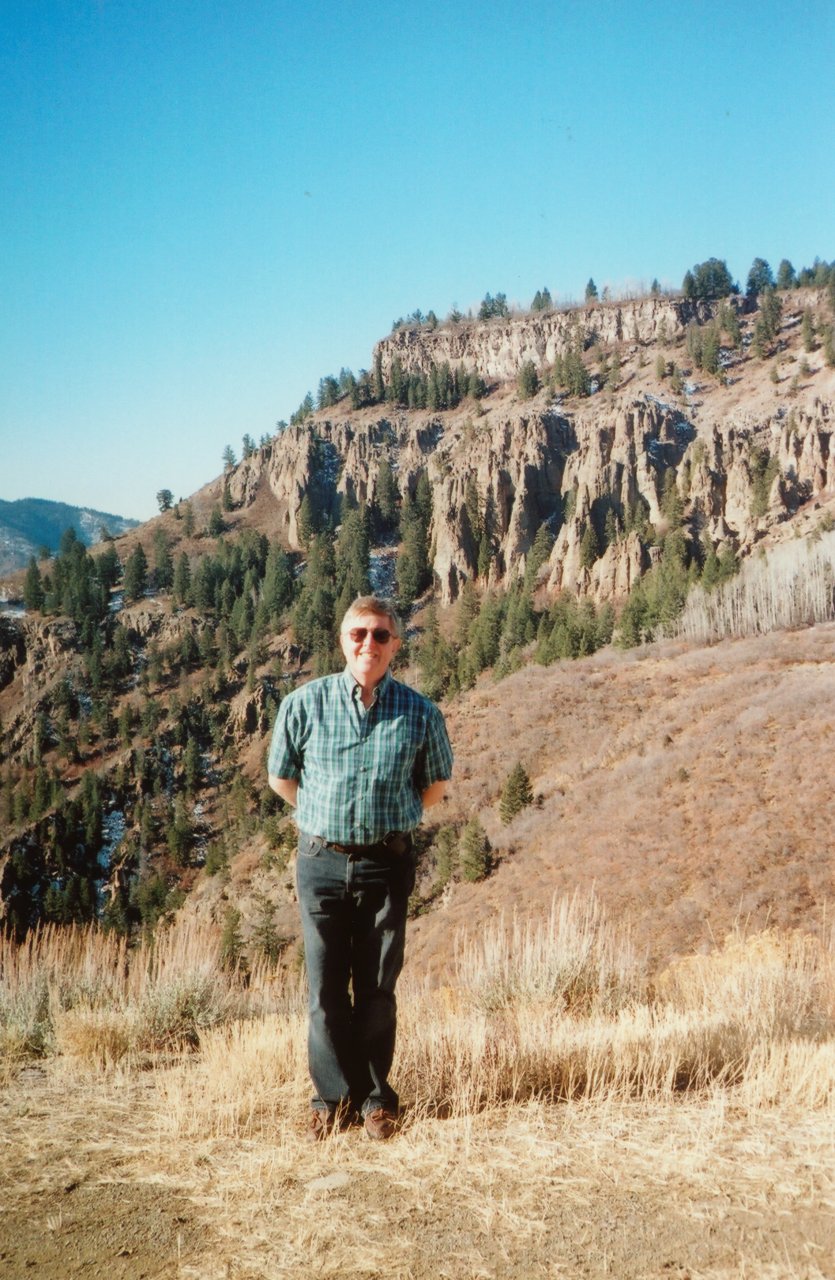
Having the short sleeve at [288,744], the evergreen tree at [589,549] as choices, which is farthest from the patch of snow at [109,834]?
the short sleeve at [288,744]

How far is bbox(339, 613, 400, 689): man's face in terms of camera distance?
346 cm

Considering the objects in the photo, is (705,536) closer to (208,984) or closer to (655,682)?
(655,682)

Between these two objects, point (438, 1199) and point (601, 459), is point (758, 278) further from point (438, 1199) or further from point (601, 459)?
point (438, 1199)

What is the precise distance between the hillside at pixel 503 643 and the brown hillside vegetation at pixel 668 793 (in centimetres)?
17

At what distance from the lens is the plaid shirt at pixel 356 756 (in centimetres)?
331

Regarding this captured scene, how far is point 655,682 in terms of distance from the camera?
54.7 m

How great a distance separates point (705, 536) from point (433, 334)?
353ft

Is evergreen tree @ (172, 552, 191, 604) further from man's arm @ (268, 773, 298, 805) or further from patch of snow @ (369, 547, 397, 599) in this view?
man's arm @ (268, 773, 298, 805)

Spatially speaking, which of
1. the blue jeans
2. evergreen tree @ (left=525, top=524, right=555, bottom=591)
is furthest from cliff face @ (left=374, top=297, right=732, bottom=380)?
the blue jeans

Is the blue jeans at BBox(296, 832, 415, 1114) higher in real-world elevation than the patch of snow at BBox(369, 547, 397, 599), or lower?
lower

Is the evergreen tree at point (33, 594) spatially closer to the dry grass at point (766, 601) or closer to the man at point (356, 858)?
the dry grass at point (766, 601)

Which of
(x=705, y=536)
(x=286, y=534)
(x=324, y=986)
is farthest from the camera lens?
(x=286, y=534)

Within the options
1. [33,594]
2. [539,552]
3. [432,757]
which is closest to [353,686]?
[432,757]

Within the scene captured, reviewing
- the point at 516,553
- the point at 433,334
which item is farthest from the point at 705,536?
the point at 433,334
